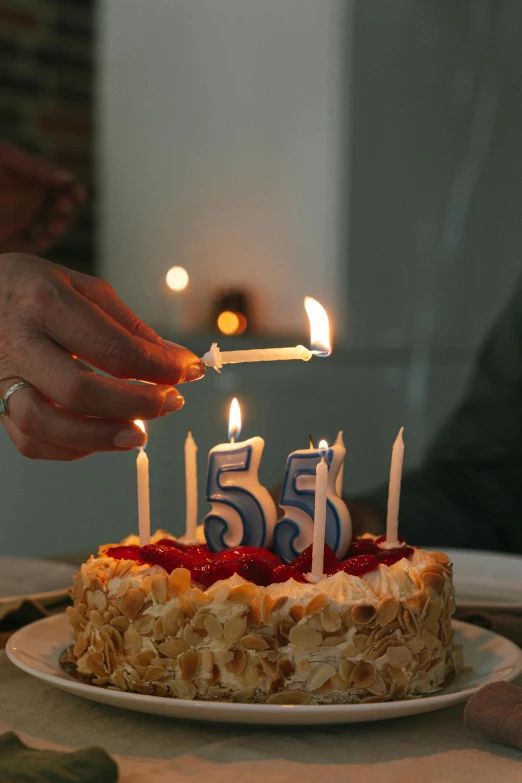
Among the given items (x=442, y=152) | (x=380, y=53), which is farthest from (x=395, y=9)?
(x=442, y=152)

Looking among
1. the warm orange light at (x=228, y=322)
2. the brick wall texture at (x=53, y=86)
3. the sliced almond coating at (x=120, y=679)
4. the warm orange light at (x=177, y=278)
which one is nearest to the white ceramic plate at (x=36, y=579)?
the sliced almond coating at (x=120, y=679)

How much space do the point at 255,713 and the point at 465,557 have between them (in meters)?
0.54

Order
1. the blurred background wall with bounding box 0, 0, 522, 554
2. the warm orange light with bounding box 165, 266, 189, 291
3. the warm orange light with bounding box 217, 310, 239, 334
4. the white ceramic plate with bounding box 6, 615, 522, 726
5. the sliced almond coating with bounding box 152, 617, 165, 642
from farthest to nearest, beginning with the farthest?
the warm orange light with bounding box 165, 266, 189, 291 < the warm orange light with bounding box 217, 310, 239, 334 < the blurred background wall with bounding box 0, 0, 522, 554 < the sliced almond coating with bounding box 152, 617, 165, 642 < the white ceramic plate with bounding box 6, 615, 522, 726

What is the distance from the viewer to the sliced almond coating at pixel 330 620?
0.74 meters

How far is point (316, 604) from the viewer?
0.74m

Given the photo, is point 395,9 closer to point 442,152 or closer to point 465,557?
point 442,152

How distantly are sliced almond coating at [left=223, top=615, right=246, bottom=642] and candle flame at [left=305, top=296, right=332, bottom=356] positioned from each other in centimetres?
27

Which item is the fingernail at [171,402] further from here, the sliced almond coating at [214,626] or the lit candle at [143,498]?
the sliced almond coating at [214,626]

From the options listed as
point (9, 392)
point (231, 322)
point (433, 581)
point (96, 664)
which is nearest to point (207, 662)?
point (96, 664)

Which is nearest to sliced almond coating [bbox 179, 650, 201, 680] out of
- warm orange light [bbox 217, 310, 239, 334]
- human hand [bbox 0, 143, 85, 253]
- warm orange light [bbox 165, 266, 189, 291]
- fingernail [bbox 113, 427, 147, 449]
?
fingernail [bbox 113, 427, 147, 449]

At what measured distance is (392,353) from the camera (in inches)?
122

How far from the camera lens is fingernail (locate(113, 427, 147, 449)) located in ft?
2.78

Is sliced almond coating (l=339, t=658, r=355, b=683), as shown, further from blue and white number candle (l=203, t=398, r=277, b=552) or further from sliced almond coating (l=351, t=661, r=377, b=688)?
blue and white number candle (l=203, t=398, r=277, b=552)

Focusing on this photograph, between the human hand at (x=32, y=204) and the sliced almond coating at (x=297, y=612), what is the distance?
1439mm
